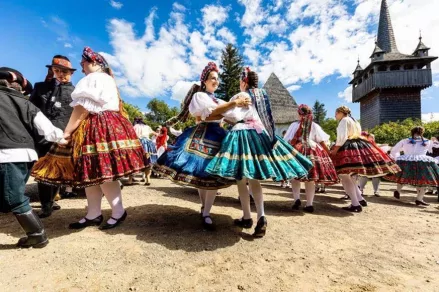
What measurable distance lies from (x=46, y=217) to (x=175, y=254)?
2299 millimetres

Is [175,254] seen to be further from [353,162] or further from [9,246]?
[353,162]

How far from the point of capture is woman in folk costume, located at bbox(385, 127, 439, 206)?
6.27m

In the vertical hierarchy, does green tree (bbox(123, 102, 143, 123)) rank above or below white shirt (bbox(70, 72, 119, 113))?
above

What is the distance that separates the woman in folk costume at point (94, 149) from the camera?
286 centimetres

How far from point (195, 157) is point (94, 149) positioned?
1161 mm

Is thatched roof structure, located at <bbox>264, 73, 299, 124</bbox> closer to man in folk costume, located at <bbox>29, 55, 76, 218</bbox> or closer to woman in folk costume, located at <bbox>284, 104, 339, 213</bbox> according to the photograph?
woman in folk costume, located at <bbox>284, 104, 339, 213</bbox>

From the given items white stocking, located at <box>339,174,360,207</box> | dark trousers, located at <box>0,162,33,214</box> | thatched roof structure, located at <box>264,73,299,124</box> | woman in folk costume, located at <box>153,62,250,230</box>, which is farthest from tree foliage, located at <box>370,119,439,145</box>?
dark trousers, located at <box>0,162,33,214</box>

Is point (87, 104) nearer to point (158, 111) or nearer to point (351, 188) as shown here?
point (351, 188)

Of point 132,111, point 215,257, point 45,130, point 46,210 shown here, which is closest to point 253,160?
point 215,257

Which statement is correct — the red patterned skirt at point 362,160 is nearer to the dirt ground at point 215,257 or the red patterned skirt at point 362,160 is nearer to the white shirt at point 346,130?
the white shirt at point 346,130

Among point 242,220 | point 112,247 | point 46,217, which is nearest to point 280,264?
point 242,220

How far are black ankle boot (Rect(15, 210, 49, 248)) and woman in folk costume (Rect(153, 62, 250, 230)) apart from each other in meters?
1.37

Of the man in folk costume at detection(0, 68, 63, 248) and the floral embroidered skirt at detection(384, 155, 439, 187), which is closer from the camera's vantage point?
the man in folk costume at detection(0, 68, 63, 248)

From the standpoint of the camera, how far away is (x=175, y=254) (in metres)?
2.57
